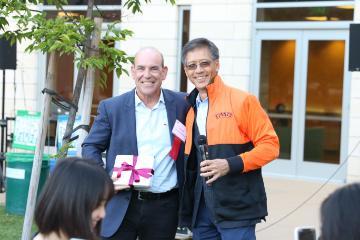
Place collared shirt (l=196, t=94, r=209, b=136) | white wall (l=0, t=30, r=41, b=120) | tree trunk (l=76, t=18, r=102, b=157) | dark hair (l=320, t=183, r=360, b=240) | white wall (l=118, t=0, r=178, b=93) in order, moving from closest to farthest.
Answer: dark hair (l=320, t=183, r=360, b=240), collared shirt (l=196, t=94, r=209, b=136), tree trunk (l=76, t=18, r=102, b=157), white wall (l=118, t=0, r=178, b=93), white wall (l=0, t=30, r=41, b=120)

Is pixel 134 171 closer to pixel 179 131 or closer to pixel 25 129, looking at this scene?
pixel 179 131

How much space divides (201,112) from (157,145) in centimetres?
34

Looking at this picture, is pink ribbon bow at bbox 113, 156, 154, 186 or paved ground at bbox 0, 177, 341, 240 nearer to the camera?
pink ribbon bow at bbox 113, 156, 154, 186

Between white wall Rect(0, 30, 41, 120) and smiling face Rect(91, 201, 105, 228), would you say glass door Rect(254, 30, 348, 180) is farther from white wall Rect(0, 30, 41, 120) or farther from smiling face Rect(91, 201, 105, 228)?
smiling face Rect(91, 201, 105, 228)

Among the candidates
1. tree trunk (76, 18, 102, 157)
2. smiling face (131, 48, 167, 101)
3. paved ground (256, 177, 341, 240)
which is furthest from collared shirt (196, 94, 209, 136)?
paved ground (256, 177, 341, 240)

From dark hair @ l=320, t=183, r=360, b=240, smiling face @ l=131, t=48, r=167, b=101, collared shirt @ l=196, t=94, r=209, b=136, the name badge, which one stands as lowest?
dark hair @ l=320, t=183, r=360, b=240

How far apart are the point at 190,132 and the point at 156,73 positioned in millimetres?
411

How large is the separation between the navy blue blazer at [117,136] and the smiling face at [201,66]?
0.93 feet

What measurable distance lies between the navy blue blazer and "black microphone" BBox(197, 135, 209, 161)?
25cm

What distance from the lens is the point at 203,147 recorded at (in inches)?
164

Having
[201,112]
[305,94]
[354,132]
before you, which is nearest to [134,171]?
[201,112]

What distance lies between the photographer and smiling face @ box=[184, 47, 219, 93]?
14.0 ft

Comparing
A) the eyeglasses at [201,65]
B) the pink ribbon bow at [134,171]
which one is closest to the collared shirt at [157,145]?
the pink ribbon bow at [134,171]

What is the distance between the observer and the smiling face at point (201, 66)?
168 inches
